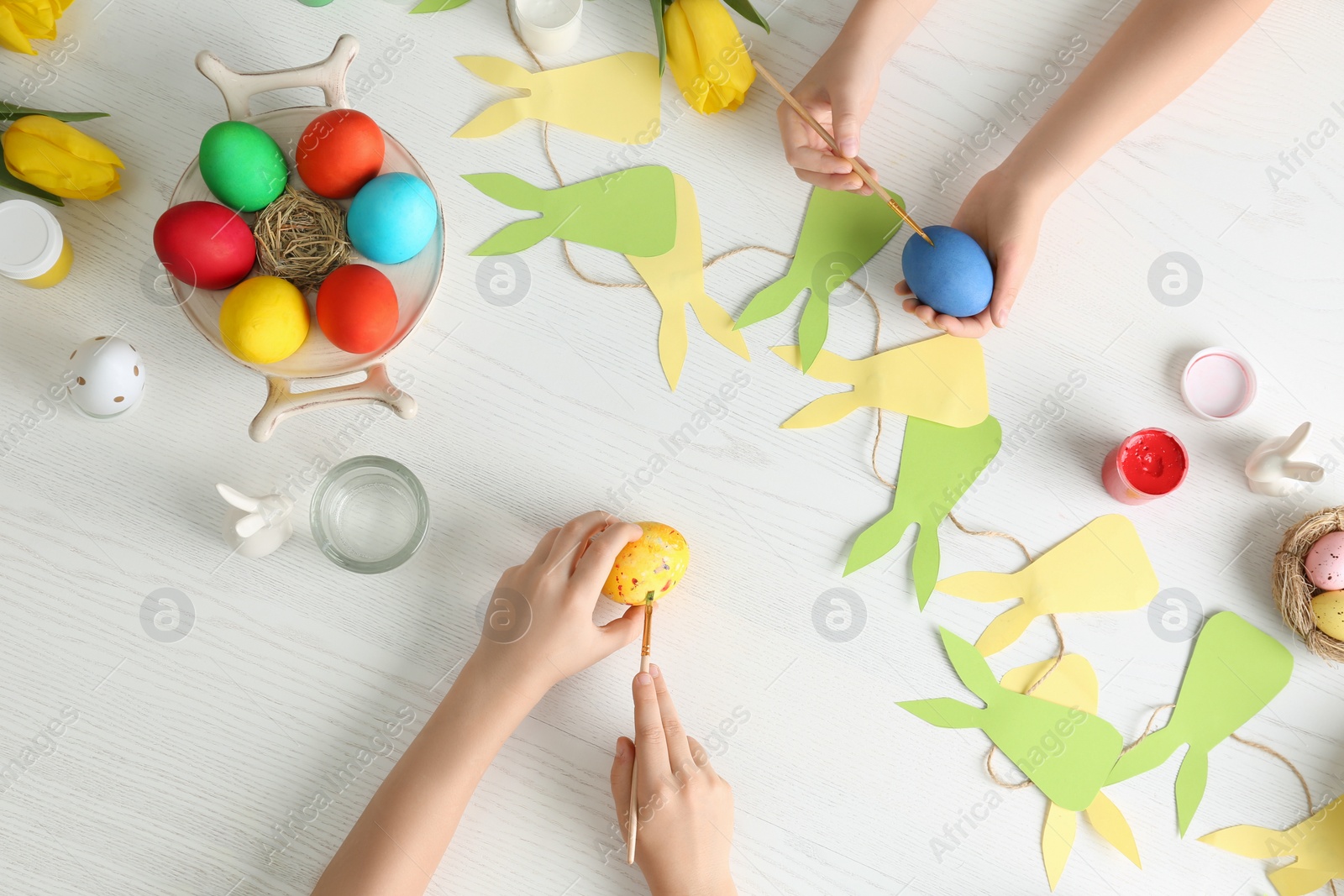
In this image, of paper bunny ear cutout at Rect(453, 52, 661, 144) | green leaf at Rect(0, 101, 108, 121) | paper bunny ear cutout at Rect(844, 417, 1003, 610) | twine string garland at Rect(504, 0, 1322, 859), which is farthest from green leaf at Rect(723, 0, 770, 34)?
green leaf at Rect(0, 101, 108, 121)

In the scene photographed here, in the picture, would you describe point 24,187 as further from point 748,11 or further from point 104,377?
point 748,11

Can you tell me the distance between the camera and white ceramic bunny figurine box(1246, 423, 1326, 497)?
868mm

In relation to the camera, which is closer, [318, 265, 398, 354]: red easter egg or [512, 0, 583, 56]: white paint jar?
[318, 265, 398, 354]: red easter egg

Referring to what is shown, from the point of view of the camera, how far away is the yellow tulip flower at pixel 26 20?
0.86 m

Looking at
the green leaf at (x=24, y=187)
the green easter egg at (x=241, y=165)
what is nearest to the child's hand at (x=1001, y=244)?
the green easter egg at (x=241, y=165)

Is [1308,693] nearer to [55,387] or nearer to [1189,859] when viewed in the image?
[1189,859]

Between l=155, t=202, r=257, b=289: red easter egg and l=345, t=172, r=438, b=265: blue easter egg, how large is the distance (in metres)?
0.11

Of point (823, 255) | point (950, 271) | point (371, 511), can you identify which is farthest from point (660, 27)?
point (371, 511)

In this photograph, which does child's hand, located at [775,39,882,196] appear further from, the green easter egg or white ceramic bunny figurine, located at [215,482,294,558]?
white ceramic bunny figurine, located at [215,482,294,558]

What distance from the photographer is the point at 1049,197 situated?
35.9 inches

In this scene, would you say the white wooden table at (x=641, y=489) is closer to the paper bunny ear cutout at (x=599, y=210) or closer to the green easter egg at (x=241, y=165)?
the paper bunny ear cutout at (x=599, y=210)

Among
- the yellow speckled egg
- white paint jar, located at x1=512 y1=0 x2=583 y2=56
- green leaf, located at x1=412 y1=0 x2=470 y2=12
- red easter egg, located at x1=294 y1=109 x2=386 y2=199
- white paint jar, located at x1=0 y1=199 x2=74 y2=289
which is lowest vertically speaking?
white paint jar, located at x1=0 y1=199 x2=74 y2=289

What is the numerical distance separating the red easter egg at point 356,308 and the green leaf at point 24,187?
0.38 metres

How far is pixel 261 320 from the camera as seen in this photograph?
0.76 metres
